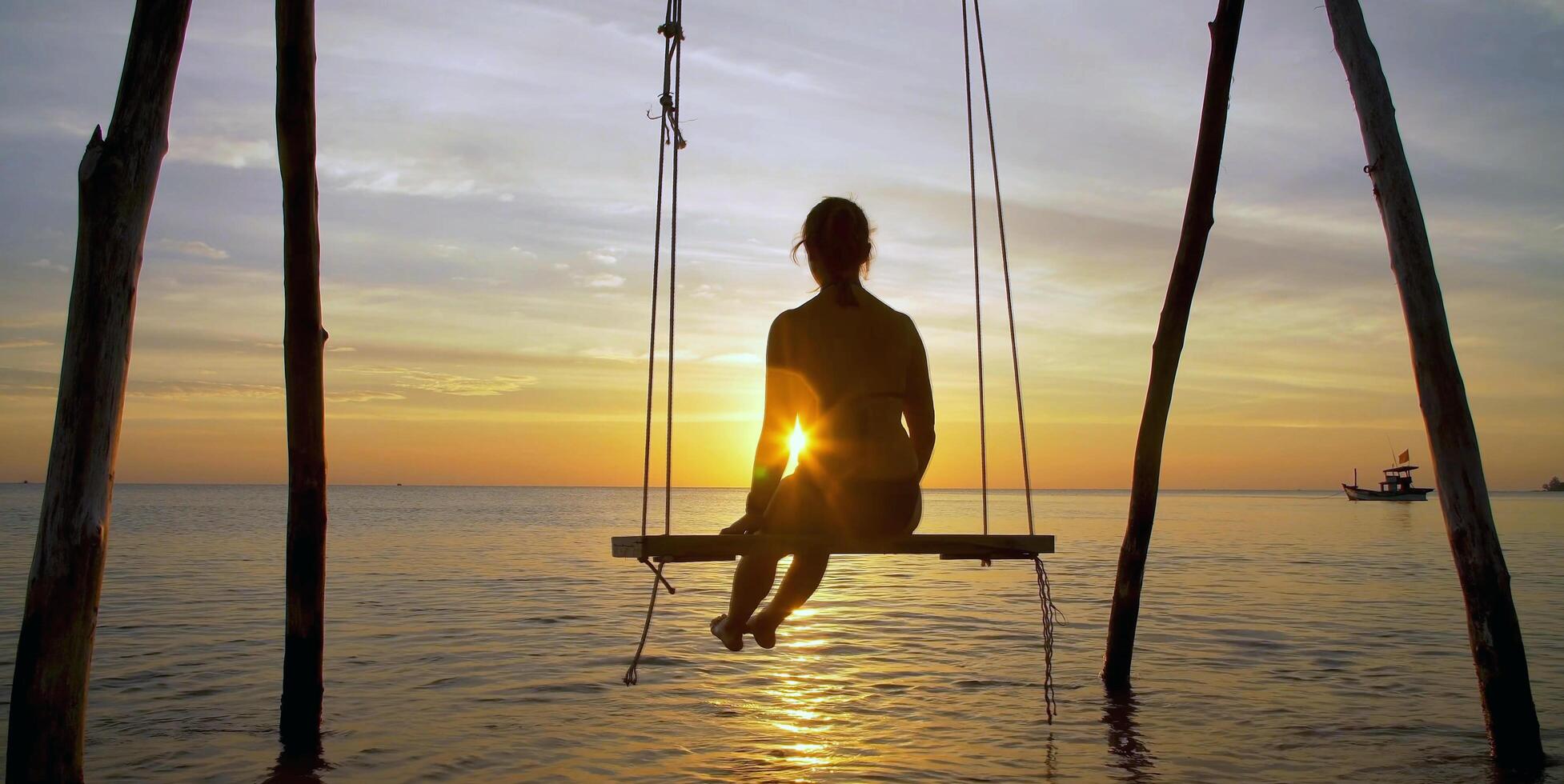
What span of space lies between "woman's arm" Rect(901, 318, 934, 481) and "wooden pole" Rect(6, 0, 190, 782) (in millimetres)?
2804

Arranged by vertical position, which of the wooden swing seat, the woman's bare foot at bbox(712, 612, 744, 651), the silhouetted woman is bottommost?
the woman's bare foot at bbox(712, 612, 744, 651)

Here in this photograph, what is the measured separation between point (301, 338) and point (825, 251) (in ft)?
9.40

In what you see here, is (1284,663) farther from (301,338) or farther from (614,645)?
(301,338)

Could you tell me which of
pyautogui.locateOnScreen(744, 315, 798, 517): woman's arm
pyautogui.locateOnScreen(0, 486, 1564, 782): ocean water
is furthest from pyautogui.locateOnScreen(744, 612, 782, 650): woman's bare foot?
pyautogui.locateOnScreen(0, 486, 1564, 782): ocean water

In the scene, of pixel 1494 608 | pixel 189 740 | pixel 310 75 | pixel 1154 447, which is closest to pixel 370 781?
pixel 189 740

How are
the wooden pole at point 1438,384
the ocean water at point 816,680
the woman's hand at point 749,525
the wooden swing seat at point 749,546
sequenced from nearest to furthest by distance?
the wooden swing seat at point 749,546 < the woman's hand at point 749,525 < the wooden pole at point 1438,384 < the ocean water at point 816,680

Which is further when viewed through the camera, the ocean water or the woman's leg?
the ocean water

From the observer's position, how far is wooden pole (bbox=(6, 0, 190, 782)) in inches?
149

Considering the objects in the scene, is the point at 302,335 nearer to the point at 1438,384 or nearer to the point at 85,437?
the point at 85,437

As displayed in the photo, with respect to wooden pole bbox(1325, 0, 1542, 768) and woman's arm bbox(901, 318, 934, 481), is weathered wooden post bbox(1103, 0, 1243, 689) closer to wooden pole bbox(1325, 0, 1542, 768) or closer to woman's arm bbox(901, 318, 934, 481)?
wooden pole bbox(1325, 0, 1542, 768)

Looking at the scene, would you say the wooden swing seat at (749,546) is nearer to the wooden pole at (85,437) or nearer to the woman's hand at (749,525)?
the woman's hand at (749,525)

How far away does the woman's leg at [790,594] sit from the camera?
3967mm

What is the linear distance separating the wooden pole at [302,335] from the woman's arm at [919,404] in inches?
112

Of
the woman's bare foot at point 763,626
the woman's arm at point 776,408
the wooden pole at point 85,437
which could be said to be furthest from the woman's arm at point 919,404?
the wooden pole at point 85,437
